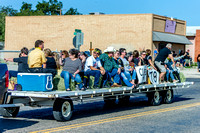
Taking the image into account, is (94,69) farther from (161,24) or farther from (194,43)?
(194,43)

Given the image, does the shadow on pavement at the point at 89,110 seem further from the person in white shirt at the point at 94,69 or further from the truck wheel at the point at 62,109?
the person in white shirt at the point at 94,69

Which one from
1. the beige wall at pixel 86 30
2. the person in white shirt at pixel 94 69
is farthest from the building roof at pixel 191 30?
the person in white shirt at pixel 94 69

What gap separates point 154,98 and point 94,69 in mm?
2910

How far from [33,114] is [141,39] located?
104ft

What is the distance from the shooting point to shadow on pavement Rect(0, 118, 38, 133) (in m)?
9.28

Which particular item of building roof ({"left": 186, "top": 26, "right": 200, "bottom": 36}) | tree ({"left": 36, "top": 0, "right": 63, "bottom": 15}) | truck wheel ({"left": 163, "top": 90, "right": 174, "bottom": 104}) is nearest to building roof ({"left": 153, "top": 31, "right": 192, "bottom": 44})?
building roof ({"left": 186, "top": 26, "right": 200, "bottom": 36})

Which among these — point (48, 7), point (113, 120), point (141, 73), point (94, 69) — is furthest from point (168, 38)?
point (48, 7)

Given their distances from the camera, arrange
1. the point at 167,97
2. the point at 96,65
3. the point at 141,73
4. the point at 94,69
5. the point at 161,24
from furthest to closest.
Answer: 1. the point at 161,24
2. the point at 167,97
3. the point at 141,73
4. the point at 96,65
5. the point at 94,69

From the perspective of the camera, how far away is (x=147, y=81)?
14.0 meters

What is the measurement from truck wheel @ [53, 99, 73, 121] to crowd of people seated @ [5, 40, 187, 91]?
50cm

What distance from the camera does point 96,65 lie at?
1243cm

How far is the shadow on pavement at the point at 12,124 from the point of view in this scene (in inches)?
365

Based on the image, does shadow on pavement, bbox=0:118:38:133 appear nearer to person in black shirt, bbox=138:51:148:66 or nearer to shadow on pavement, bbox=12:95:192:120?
shadow on pavement, bbox=12:95:192:120

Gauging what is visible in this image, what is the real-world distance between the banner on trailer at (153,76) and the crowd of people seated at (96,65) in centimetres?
29
